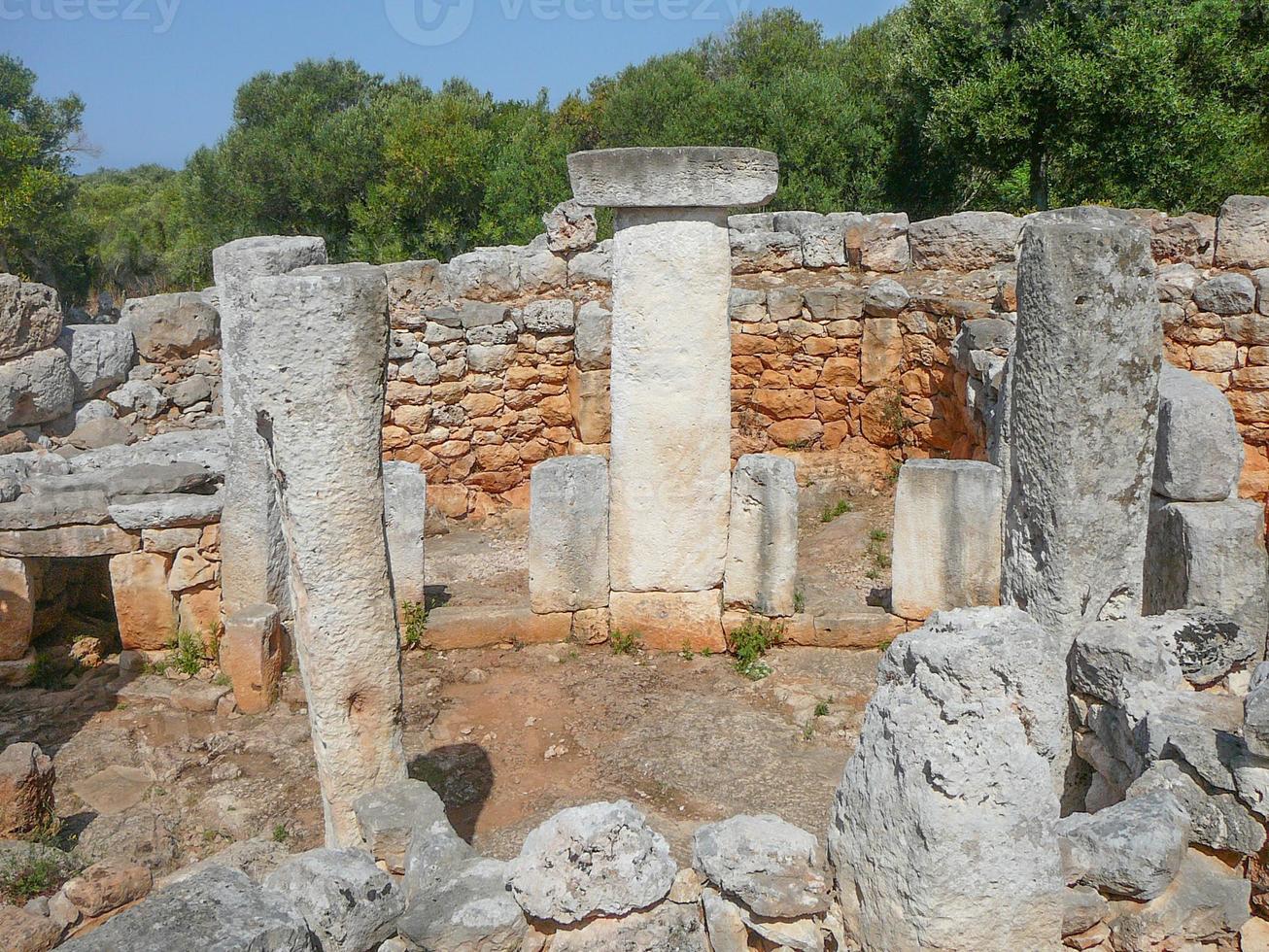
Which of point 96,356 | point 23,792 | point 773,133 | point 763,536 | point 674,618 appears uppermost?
point 773,133

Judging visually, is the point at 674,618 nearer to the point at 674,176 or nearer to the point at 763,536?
the point at 763,536

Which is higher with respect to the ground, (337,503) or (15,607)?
(337,503)

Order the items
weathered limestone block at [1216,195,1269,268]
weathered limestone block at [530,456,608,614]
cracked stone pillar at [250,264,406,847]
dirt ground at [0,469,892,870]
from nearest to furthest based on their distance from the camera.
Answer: cracked stone pillar at [250,264,406,847] < dirt ground at [0,469,892,870] < weathered limestone block at [530,456,608,614] < weathered limestone block at [1216,195,1269,268]

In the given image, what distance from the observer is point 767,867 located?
350cm

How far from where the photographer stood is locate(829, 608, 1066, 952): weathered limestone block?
3.25 m

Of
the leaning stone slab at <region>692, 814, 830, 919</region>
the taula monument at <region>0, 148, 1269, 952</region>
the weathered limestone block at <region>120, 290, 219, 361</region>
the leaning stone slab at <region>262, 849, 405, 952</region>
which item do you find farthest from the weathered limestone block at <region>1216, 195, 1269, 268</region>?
the leaning stone slab at <region>262, 849, 405, 952</region>

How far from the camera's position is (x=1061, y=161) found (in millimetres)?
15508

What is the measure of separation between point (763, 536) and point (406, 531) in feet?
7.55

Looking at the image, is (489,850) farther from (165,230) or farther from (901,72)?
(165,230)

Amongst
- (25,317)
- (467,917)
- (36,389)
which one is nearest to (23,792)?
(467,917)

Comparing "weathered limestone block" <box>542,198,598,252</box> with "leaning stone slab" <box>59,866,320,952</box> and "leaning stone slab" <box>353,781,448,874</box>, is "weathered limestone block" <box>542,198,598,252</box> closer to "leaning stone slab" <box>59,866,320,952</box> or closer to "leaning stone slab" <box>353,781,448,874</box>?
"leaning stone slab" <box>353,781,448,874</box>

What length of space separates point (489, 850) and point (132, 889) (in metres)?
1.48

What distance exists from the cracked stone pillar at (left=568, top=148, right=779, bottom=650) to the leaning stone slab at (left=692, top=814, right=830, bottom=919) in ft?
11.7

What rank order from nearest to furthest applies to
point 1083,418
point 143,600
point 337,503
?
point 337,503
point 1083,418
point 143,600
